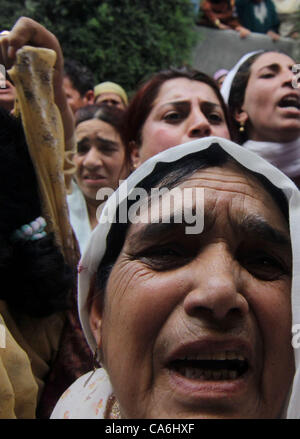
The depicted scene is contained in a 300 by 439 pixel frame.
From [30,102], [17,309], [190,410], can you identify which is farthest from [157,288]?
[30,102]

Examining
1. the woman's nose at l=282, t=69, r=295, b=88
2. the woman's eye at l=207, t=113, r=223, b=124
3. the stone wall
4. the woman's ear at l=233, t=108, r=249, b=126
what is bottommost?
the stone wall

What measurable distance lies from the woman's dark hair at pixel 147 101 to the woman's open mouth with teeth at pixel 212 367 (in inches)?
60.9

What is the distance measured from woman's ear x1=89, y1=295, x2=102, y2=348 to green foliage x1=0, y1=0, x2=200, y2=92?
4063mm

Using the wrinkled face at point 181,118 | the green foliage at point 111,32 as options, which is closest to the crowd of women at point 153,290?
the wrinkled face at point 181,118

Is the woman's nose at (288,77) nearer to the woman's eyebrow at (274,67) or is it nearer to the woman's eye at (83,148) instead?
the woman's eyebrow at (274,67)

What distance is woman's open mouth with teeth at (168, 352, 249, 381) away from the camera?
4.01ft

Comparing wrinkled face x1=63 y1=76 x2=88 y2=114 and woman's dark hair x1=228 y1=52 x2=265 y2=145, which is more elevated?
woman's dark hair x1=228 y1=52 x2=265 y2=145

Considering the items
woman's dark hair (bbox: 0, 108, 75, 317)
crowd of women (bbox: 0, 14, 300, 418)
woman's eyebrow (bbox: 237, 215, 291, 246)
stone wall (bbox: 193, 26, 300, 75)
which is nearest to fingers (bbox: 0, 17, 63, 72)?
crowd of women (bbox: 0, 14, 300, 418)

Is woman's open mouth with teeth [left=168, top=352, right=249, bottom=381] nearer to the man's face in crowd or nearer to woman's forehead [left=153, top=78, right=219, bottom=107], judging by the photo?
woman's forehead [left=153, top=78, right=219, bottom=107]

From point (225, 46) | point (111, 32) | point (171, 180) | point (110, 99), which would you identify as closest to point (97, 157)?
point (110, 99)

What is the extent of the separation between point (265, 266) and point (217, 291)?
0.25 m

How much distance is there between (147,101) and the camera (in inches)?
103

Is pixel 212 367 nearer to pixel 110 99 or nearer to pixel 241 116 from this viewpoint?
pixel 241 116
